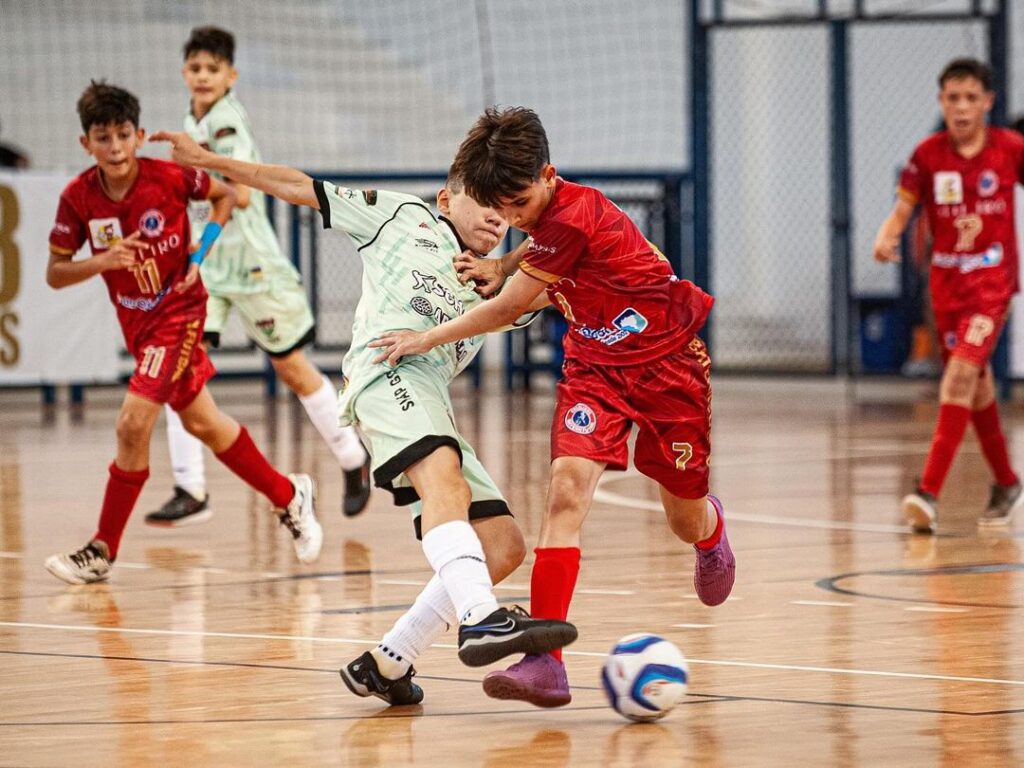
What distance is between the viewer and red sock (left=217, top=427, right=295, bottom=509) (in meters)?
6.39

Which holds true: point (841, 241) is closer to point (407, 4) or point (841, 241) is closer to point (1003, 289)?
point (407, 4)

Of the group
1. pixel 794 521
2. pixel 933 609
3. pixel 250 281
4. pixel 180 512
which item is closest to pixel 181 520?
pixel 180 512

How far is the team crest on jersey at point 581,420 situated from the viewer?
4098 mm

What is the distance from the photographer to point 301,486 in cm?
645

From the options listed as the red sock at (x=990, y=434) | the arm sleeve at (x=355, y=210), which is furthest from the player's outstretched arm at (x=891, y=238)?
the arm sleeve at (x=355, y=210)

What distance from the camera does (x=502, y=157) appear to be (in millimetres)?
3877

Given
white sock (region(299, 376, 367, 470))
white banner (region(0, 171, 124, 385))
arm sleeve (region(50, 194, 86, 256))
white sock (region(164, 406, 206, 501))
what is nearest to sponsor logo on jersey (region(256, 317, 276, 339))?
white sock (region(299, 376, 367, 470))

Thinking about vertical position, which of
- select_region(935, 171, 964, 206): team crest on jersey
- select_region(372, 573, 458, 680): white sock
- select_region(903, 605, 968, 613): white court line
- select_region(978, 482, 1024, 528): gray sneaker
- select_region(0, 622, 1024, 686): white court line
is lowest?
select_region(978, 482, 1024, 528): gray sneaker

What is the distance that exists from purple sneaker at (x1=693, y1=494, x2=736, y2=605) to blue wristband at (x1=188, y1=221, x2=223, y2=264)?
232cm

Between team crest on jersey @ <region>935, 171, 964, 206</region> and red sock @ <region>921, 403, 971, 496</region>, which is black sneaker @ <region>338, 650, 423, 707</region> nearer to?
red sock @ <region>921, 403, 971, 496</region>

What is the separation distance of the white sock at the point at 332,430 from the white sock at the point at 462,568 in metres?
3.51

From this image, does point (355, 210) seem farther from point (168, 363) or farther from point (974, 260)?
point (974, 260)

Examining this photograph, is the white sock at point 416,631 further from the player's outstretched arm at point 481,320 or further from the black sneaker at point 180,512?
the black sneaker at point 180,512

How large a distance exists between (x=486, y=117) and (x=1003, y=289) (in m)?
3.81
